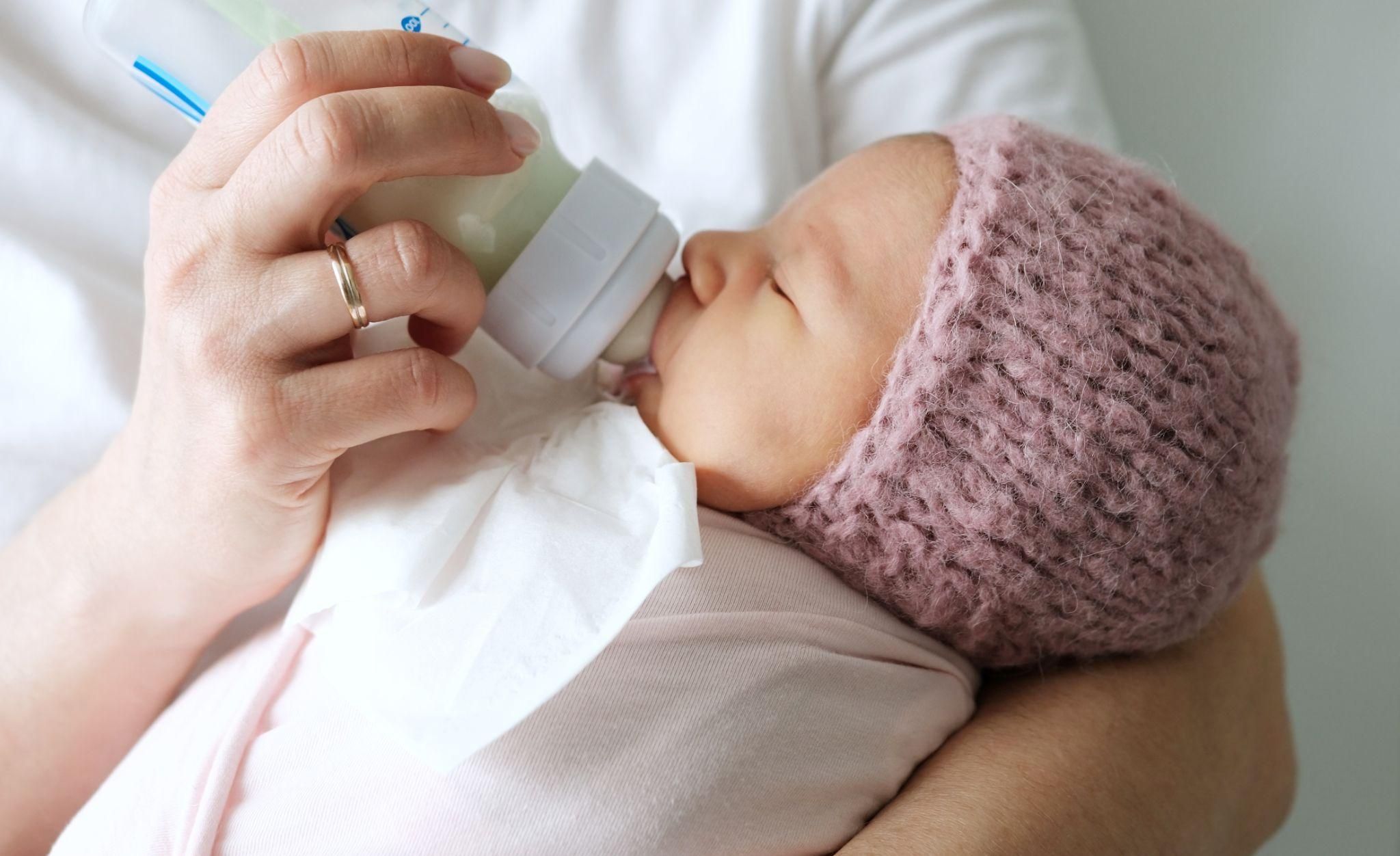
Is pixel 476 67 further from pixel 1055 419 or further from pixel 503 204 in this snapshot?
pixel 1055 419

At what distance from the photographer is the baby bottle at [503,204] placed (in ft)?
2.50

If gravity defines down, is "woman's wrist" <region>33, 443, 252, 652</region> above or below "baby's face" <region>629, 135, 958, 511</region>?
below

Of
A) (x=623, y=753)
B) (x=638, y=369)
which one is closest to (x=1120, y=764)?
(x=623, y=753)

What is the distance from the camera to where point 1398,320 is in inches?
60.2

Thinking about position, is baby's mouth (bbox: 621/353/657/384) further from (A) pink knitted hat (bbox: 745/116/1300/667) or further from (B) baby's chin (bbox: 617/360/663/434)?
(A) pink knitted hat (bbox: 745/116/1300/667)

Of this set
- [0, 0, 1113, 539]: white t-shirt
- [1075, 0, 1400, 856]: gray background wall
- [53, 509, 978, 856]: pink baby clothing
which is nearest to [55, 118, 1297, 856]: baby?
[53, 509, 978, 856]: pink baby clothing

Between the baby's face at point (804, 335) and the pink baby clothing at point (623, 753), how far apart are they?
65 millimetres

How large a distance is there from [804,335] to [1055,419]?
0.22 meters

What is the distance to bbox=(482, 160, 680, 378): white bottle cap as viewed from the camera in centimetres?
82

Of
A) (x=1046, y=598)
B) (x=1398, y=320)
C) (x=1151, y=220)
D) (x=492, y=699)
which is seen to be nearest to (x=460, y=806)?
(x=492, y=699)

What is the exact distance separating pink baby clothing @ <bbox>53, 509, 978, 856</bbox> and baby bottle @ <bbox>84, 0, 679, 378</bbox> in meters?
0.22

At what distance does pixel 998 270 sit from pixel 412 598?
54 centimetres

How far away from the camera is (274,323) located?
698 millimetres

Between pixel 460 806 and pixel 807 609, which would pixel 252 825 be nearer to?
pixel 460 806
